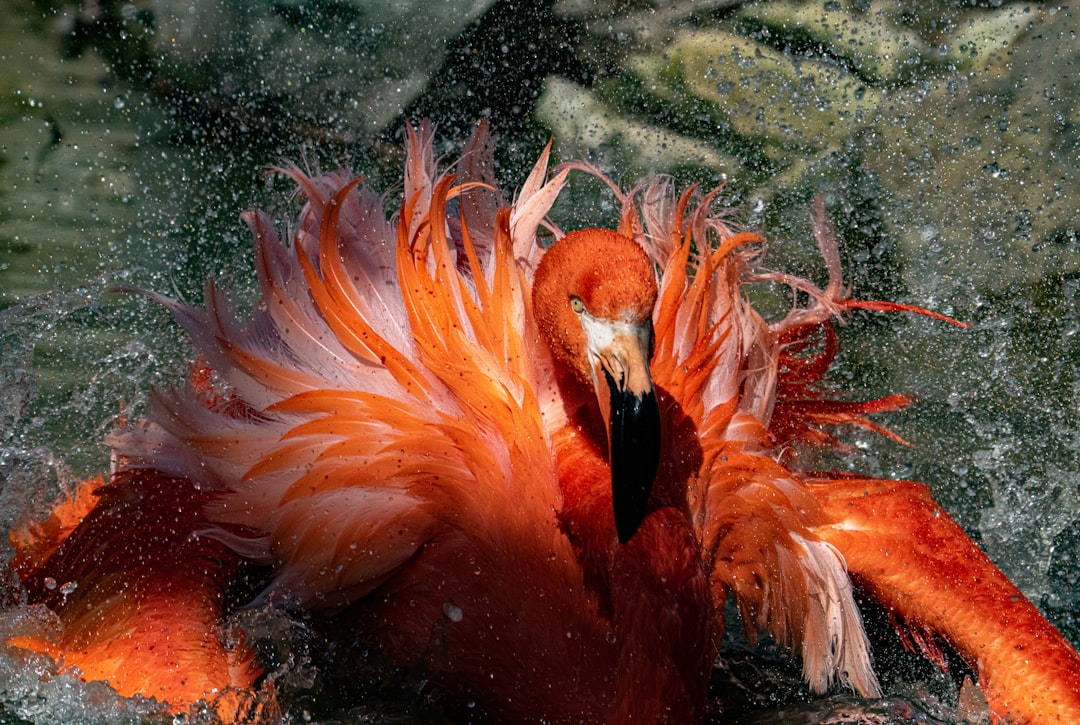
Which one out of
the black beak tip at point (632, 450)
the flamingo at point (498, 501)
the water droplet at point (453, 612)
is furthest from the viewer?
the water droplet at point (453, 612)

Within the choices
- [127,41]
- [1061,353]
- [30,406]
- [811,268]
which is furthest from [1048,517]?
[127,41]

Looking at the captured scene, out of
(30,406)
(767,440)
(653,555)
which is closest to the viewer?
(653,555)

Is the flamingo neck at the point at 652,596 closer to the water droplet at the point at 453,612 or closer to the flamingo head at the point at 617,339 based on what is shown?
Result: the flamingo head at the point at 617,339

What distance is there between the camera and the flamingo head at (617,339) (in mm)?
1936

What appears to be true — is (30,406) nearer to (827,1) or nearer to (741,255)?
(741,255)

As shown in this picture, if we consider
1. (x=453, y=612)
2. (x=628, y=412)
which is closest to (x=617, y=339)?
(x=628, y=412)

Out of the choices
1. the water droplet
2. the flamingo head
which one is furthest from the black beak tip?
the water droplet

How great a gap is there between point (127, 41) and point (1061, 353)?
391cm

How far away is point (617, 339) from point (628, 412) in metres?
0.15

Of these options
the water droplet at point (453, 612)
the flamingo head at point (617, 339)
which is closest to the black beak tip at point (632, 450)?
the flamingo head at point (617, 339)

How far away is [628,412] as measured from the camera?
193 centimetres

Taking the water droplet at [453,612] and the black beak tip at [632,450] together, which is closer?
the black beak tip at [632,450]

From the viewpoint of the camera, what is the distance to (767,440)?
2594 millimetres

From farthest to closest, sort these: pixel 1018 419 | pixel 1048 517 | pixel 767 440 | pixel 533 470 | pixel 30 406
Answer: pixel 1018 419 < pixel 1048 517 < pixel 30 406 < pixel 767 440 < pixel 533 470
